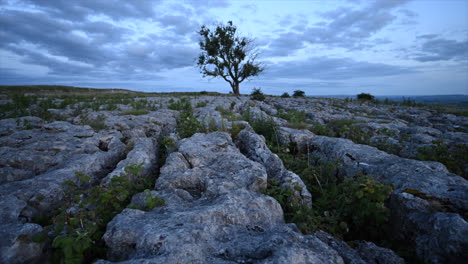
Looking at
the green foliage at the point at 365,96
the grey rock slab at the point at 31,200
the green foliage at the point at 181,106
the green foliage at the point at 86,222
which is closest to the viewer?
the green foliage at the point at 86,222

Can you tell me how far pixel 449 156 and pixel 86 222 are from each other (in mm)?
9136

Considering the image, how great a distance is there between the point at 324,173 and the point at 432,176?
2157mm

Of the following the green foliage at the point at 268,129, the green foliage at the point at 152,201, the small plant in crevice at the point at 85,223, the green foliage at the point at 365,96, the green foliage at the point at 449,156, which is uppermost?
the green foliage at the point at 365,96

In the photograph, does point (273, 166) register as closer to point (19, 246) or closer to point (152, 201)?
point (152, 201)

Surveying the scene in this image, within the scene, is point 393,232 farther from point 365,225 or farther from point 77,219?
point 77,219

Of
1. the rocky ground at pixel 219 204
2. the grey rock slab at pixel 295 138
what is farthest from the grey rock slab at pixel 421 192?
the grey rock slab at pixel 295 138

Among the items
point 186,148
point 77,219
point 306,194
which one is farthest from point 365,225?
point 77,219

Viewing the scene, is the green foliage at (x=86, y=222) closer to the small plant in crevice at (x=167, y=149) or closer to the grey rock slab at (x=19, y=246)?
the grey rock slab at (x=19, y=246)

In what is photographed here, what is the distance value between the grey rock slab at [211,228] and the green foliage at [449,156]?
5546 millimetres

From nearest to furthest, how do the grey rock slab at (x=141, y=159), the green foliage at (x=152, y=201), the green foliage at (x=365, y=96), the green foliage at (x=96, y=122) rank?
the green foliage at (x=152, y=201) < the grey rock slab at (x=141, y=159) < the green foliage at (x=96, y=122) < the green foliage at (x=365, y=96)

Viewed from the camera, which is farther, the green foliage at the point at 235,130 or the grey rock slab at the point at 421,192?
the green foliage at the point at 235,130

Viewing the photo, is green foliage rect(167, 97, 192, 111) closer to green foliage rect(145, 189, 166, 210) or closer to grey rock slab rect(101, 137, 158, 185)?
grey rock slab rect(101, 137, 158, 185)

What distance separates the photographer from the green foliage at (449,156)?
5980 millimetres

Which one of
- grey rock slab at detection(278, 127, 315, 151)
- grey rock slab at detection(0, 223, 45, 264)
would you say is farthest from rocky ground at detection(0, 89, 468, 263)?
grey rock slab at detection(278, 127, 315, 151)
